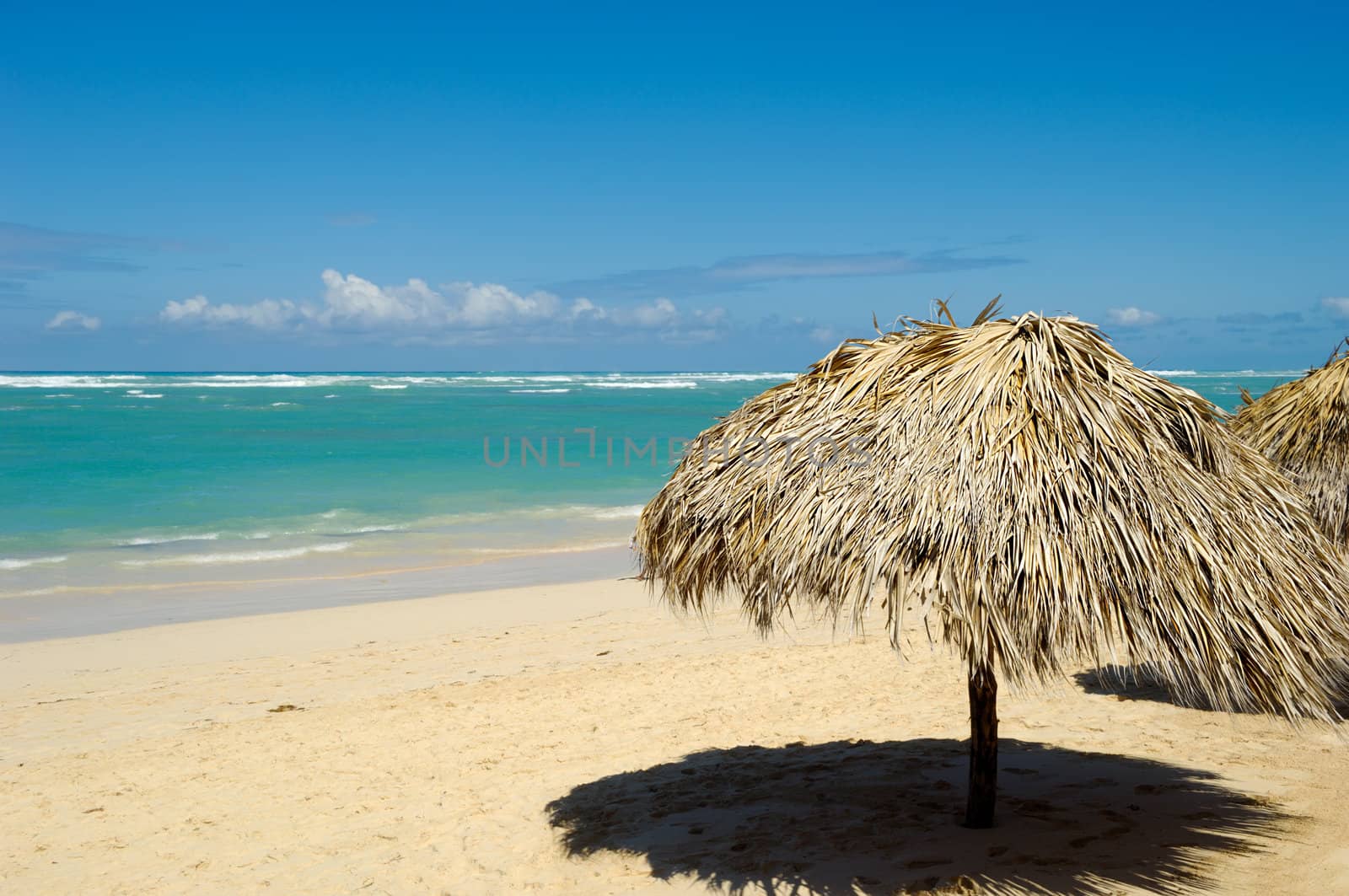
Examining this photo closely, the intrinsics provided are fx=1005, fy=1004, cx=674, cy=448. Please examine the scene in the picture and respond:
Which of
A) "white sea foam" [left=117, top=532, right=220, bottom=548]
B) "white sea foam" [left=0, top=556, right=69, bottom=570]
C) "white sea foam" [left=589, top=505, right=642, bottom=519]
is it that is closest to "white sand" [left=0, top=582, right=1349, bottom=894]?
"white sea foam" [left=0, top=556, right=69, bottom=570]

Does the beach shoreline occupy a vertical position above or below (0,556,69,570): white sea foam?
below

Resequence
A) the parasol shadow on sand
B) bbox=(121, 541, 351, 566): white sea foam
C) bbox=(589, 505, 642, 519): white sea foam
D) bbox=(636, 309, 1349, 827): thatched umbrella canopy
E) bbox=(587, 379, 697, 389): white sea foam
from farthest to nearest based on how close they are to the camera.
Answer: bbox=(587, 379, 697, 389): white sea foam, bbox=(589, 505, 642, 519): white sea foam, bbox=(121, 541, 351, 566): white sea foam, the parasol shadow on sand, bbox=(636, 309, 1349, 827): thatched umbrella canopy

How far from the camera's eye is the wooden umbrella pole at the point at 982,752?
401cm

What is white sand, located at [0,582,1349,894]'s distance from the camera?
159 inches

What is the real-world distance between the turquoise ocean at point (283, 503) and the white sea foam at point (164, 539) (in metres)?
0.06

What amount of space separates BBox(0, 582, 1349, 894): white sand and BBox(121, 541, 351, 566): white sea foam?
427 cm

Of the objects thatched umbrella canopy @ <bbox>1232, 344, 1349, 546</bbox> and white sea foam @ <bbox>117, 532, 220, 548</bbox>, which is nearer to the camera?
thatched umbrella canopy @ <bbox>1232, 344, 1349, 546</bbox>

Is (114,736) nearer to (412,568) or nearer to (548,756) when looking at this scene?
(548,756)

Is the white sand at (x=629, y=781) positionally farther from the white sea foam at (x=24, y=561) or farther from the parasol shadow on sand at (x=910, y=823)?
the white sea foam at (x=24, y=561)

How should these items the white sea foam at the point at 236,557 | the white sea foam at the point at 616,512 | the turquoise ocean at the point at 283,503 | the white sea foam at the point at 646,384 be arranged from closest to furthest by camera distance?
1. the turquoise ocean at the point at 283,503
2. the white sea foam at the point at 236,557
3. the white sea foam at the point at 616,512
4. the white sea foam at the point at 646,384

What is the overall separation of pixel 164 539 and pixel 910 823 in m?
12.5

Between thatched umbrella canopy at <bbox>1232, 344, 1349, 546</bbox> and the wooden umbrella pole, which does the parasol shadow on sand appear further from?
thatched umbrella canopy at <bbox>1232, 344, 1349, 546</bbox>

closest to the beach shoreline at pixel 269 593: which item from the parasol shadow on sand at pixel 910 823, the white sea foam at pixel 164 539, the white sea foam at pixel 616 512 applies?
the white sea foam at pixel 164 539

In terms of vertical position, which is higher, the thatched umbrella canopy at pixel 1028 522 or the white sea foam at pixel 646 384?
the white sea foam at pixel 646 384
